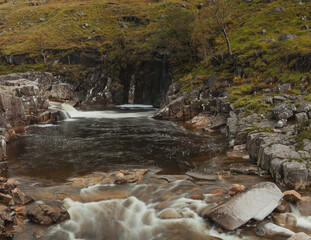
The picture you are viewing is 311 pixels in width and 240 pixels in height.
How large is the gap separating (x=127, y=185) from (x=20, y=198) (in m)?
4.19

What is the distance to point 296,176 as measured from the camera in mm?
9984

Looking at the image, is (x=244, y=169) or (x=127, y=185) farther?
(x=244, y=169)

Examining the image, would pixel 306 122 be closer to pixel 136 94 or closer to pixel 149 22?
pixel 136 94

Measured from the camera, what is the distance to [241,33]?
43.0 meters

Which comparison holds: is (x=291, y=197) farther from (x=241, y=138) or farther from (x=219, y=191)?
(x=241, y=138)

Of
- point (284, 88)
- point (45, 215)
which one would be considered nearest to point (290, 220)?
point (45, 215)

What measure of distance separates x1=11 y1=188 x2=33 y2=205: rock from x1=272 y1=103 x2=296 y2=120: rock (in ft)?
46.9

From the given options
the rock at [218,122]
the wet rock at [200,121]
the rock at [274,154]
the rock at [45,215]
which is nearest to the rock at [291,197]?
the rock at [274,154]

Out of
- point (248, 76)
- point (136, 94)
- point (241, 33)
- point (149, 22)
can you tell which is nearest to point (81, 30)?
point (149, 22)

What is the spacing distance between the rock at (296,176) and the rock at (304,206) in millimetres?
1074

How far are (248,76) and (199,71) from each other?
10728mm

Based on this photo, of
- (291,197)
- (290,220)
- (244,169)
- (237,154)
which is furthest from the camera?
(237,154)

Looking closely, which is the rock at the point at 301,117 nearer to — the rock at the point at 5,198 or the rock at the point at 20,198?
the rock at the point at 20,198

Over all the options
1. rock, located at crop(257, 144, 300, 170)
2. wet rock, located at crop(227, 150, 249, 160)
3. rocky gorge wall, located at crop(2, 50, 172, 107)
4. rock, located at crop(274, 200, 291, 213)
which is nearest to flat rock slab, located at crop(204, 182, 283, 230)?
rock, located at crop(274, 200, 291, 213)
